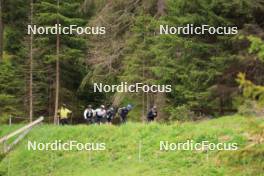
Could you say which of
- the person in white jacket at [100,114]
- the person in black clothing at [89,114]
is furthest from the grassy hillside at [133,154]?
the person in white jacket at [100,114]

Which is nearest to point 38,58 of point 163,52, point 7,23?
point 7,23

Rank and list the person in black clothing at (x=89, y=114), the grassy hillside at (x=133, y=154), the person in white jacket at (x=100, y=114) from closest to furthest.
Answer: the grassy hillside at (x=133, y=154) < the person in white jacket at (x=100, y=114) < the person in black clothing at (x=89, y=114)

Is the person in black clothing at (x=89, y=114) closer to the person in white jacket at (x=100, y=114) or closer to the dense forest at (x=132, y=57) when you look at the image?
the person in white jacket at (x=100, y=114)

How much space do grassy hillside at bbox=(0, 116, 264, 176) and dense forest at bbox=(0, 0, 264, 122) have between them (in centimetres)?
166

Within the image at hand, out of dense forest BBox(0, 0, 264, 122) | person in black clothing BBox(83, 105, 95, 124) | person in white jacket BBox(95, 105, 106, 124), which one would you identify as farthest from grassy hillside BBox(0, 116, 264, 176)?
person in white jacket BBox(95, 105, 106, 124)

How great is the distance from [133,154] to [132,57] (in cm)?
1264

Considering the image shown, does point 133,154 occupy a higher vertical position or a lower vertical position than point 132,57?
lower

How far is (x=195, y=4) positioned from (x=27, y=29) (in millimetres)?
18342

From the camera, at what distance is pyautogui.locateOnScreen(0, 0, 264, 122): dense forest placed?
92.4 feet

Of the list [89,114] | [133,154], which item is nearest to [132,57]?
[89,114]

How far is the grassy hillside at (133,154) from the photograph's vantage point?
21609 mm

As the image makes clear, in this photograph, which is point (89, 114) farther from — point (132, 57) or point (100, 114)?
point (132, 57)

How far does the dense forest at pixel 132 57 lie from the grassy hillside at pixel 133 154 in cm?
166

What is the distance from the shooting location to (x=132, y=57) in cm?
3625
